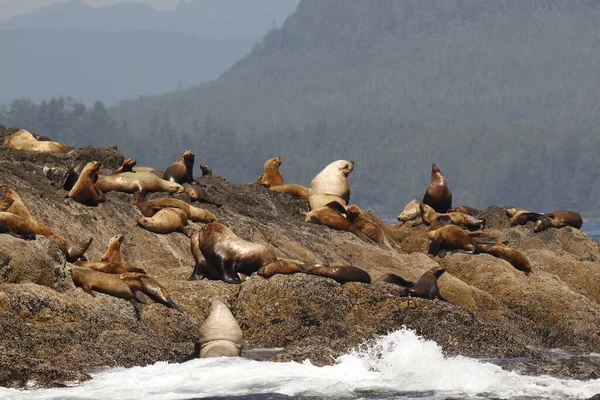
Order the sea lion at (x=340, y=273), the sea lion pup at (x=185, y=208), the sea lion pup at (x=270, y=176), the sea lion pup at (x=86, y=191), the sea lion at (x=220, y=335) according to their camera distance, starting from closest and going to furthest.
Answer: the sea lion at (x=220, y=335), the sea lion at (x=340, y=273), the sea lion pup at (x=86, y=191), the sea lion pup at (x=185, y=208), the sea lion pup at (x=270, y=176)

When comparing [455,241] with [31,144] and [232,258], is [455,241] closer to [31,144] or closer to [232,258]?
[232,258]

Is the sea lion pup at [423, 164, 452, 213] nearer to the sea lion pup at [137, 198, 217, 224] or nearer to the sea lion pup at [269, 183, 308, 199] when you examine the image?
the sea lion pup at [269, 183, 308, 199]

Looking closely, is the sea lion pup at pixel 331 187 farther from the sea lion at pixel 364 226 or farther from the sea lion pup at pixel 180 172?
the sea lion pup at pixel 180 172

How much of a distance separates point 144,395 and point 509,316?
25.7 feet

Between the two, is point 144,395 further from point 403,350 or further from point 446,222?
point 446,222

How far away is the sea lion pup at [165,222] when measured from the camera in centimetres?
1872

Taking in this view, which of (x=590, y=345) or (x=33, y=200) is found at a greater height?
(x=33, y=200)

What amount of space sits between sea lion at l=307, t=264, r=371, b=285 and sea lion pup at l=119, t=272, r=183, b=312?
223cm

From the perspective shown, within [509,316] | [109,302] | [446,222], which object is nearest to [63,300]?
[109,302]

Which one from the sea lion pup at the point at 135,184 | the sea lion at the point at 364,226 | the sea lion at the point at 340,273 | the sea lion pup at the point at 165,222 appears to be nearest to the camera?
the sea lion at the point at 340,273

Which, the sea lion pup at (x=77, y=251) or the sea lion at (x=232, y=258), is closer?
the sea lion at (x=232, y=258)

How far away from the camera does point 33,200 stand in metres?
18.1

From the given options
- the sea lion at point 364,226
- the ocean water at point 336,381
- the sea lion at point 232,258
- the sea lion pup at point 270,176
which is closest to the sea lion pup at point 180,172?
the sea lion at point 364,226

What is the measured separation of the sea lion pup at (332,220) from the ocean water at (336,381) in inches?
321
